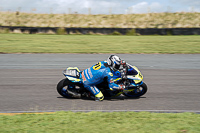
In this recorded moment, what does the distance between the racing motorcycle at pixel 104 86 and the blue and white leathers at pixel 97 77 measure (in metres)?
0.19

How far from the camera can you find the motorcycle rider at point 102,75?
7659 mm

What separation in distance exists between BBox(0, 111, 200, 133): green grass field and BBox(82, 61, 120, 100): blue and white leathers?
5.28 feet

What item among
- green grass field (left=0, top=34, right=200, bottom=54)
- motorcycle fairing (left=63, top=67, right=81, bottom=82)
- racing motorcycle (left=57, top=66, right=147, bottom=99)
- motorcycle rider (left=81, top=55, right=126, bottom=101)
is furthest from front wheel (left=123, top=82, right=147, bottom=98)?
green grass field (left=0, top=34, right=200, bottom=54)

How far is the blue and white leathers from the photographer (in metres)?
7.71

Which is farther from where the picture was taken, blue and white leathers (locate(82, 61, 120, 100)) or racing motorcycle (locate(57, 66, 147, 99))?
racing motorcycle (locate(57, 66, 147, 99))

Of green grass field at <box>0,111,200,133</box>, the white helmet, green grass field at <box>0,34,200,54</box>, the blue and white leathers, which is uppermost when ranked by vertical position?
green grass field at <box>0,34,200,54</box>

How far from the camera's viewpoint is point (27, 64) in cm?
1462

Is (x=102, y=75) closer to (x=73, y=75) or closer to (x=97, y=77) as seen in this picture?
(x=97, y=77)

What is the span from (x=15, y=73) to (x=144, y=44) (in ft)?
43.8

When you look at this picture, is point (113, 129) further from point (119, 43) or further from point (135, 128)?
point (119, 43)

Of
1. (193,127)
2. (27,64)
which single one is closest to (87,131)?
(193,127)

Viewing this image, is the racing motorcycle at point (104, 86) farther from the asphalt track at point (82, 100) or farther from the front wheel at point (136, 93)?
the asphalt track at point (82, 100)

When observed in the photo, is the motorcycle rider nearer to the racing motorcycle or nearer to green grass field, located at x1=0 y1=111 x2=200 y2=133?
the racing motorcycle

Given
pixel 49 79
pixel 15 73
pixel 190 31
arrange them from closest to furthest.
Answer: pixel 49 79
pixel 15 73
pixel 190 31
